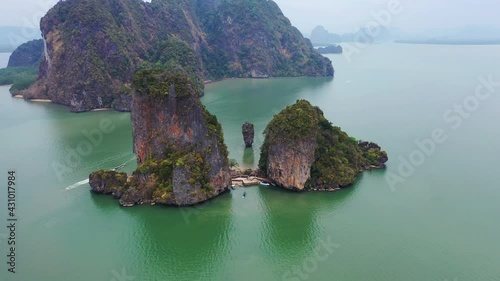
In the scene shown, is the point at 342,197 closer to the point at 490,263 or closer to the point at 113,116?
the point at 490,263

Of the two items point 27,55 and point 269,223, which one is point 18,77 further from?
point 269,223

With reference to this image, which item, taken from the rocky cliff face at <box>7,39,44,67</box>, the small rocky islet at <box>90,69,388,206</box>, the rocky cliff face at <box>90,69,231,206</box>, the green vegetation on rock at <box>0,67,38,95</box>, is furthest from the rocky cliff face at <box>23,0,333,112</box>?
the rocky cliff face at <box>7,39,44,67</box>

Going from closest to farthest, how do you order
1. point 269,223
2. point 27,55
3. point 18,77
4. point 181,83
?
point 269,223 → point 181,83 → point 18,77 → point 27,55

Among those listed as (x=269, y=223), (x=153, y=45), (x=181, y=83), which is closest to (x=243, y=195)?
(x=269, y=223)

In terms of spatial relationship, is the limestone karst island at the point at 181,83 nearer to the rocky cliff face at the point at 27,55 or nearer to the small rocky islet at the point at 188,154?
the small rocky islet at the point at 188,154

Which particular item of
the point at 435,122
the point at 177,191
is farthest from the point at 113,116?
the point at 435,122

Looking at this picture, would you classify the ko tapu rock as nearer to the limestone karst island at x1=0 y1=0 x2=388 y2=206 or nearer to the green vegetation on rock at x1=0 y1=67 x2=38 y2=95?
the limestone karst island at x1=0 y1=0 x2=388 y2=206
